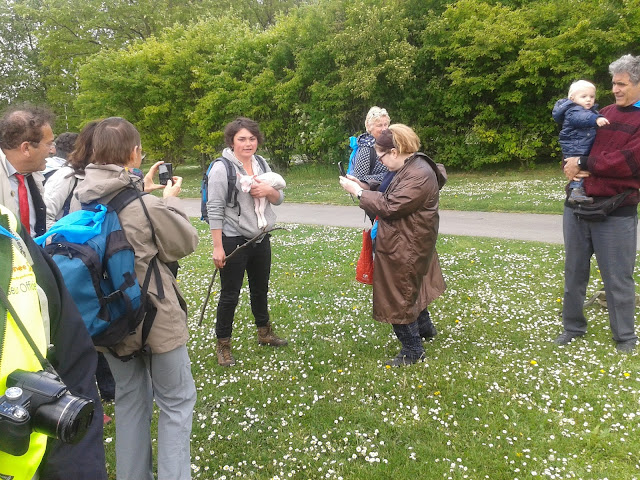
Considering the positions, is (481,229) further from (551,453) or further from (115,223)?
(115,223)

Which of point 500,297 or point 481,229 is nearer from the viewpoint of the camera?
point 500,297

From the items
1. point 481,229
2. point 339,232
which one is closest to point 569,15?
point 481,229

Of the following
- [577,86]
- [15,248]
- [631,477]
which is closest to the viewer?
[15,248]

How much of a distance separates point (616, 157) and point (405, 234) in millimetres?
1988

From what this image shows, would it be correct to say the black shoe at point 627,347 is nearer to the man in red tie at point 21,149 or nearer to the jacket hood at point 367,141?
the jacket hood at point 367,141

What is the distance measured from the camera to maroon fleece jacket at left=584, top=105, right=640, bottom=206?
4078 mm

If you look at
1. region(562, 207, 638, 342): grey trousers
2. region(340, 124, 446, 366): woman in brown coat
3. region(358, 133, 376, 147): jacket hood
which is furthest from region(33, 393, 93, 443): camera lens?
region(562, 207, 638, 342): grey trousers

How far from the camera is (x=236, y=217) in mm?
4355

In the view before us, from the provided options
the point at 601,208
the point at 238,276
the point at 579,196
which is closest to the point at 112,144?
the point at 238,276

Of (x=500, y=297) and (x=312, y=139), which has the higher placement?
(x=312, y=139)

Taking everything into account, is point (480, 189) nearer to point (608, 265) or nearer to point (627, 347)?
point (608, 265)

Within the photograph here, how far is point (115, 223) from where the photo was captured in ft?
7.98

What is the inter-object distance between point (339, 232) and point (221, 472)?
25.0ft

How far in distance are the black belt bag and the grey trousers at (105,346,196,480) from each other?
373 cm
